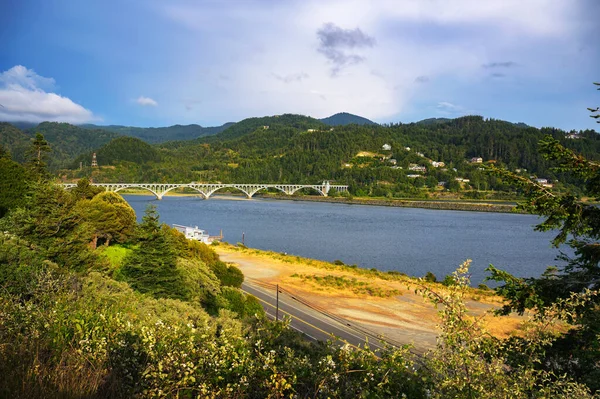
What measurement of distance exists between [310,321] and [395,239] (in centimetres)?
3254

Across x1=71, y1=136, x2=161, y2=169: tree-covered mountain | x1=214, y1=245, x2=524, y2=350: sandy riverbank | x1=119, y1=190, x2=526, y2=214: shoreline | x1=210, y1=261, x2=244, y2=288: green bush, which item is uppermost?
x1=71, y1=136, x2=161, y2=169: tree-covered mountain

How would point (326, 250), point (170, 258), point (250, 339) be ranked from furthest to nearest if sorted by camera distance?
point (326, 250) → point (170, 258) → point (250, 339)

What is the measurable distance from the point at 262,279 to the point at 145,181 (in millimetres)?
123402

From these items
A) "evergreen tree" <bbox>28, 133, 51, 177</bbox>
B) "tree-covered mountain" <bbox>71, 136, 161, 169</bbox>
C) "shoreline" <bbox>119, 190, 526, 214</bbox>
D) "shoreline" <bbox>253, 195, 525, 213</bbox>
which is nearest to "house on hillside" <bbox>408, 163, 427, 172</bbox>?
"shoreline" <bbox>119, 190, 526, 214</bbox>

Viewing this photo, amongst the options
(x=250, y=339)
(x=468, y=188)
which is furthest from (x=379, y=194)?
(x=250, y=339)

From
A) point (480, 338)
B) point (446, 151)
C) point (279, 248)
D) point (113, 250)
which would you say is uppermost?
point (446, 151)

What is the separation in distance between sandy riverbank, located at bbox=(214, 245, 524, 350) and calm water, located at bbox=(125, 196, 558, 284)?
6585 millimetres

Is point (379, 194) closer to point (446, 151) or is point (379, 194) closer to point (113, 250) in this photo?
point (446, 151)

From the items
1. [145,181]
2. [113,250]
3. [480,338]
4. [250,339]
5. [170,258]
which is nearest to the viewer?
[480,338]

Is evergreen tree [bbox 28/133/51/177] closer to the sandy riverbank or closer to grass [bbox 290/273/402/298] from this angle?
the sandy riverbank

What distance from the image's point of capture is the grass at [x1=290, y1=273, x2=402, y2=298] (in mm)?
23256

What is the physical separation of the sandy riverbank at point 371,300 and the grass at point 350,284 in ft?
0.53

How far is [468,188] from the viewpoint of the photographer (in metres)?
123

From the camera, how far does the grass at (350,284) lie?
916 inches
